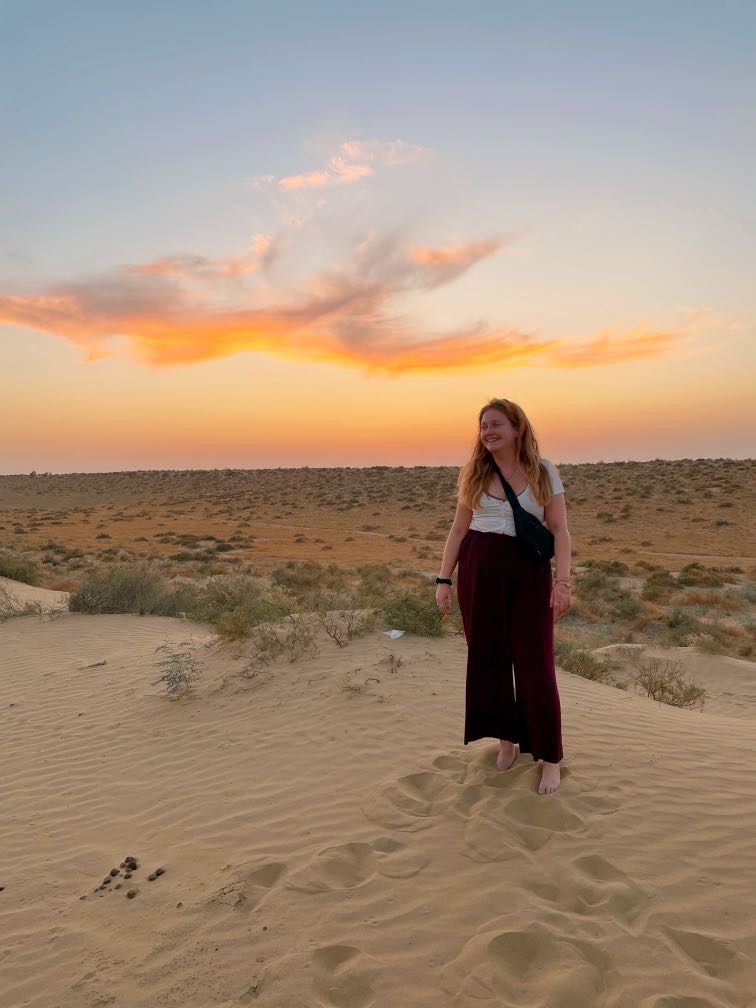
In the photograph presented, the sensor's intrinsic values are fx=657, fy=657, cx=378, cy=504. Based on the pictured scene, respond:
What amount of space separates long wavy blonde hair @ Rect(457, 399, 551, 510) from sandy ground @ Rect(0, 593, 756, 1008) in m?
1.81

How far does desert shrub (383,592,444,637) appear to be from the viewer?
7.95 m

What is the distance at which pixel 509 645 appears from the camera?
393 cm

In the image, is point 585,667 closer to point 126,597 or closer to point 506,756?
point 506,756

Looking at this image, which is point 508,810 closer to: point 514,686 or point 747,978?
point 514,686

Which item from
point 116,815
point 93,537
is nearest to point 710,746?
point 116,815

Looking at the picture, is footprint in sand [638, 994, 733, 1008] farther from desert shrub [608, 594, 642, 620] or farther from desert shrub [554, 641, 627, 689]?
desert shrub [608, 594, 642, 620]

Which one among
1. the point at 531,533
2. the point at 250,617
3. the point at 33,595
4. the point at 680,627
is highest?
the point at 531,533

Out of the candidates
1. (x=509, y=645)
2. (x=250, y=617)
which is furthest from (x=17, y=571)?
(x=509, y=645)

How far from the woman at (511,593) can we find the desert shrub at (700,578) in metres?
14.5

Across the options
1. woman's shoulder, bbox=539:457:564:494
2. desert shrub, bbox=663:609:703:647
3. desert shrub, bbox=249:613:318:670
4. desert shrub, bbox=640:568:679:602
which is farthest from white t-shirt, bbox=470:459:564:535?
desert shrub, bbox=640:568:679:602

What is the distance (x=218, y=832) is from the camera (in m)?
4.08

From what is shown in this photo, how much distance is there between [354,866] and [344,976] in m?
0.78

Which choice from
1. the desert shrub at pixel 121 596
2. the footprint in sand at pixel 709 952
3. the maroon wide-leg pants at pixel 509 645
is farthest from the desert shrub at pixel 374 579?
the footprint in sand at pixel 709 952

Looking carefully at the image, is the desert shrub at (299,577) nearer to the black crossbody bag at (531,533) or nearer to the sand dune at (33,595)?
the sand dune at (33,595)
